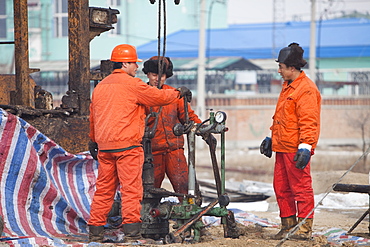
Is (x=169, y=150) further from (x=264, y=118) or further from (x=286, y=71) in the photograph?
(x=264, y=118)

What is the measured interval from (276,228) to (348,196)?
3118mm

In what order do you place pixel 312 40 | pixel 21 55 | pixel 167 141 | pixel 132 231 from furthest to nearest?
pixel 312 40, pixel 21 55, pixel 167 141, pixel 132 231

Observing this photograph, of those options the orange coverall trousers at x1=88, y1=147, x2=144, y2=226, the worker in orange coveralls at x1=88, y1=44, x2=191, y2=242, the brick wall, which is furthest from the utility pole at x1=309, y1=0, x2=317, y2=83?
the orange coverall trousers at x1=88, y1=147, x2=144, y2=226

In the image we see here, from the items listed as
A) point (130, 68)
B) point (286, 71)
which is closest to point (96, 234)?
point (130, 68)

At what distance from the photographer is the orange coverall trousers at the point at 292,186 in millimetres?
5961

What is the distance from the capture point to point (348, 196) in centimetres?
986

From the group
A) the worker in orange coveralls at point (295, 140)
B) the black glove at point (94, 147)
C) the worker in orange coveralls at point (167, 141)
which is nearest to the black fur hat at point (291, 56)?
the worker in orange coveralls at point (295, 140)

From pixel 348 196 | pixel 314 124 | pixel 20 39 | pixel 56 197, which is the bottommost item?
pixel 348 196

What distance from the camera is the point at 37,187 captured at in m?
6.11

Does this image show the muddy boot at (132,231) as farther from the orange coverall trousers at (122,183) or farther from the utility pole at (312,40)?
the utility pole at (312,40)

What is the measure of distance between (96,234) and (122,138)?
90 cm

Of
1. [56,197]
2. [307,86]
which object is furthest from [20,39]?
[307,86]

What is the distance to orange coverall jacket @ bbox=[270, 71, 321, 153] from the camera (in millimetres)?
5895

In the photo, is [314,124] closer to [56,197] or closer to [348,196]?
[56,197]
